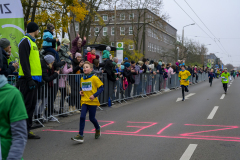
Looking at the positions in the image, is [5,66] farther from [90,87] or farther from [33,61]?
[90,87]

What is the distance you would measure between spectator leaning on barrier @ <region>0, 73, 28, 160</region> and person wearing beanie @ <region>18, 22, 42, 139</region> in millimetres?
3747

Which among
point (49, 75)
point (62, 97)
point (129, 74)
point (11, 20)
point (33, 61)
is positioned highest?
point (11, 20)

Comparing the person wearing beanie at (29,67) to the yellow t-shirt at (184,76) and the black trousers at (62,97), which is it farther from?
the yellow t-shirt at (184,76)

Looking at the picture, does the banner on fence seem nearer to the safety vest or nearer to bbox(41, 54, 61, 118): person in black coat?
bbox(41, 54, 61, 118): person in black coat

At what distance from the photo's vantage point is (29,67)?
5.98 m

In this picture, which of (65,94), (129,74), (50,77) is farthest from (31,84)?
(129,74)

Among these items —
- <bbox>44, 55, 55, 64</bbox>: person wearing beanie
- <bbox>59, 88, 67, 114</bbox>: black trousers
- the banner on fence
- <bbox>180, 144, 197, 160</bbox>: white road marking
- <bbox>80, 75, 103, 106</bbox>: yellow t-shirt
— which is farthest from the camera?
<bbox>59, 88, 67, 114</bbox>: black trousers

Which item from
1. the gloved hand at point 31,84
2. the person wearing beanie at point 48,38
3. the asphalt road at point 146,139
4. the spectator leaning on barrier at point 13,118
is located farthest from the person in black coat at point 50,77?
the spectator leaning on barrier at point 13,118

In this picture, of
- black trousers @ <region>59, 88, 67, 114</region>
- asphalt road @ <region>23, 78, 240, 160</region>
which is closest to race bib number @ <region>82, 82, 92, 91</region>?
asphalt road @ <region>23, 78, 240, 160</region>

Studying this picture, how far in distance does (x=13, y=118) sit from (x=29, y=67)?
396 centimetres

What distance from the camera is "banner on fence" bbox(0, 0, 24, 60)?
27.9 ft

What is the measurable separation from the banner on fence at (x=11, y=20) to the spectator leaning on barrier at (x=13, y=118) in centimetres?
678

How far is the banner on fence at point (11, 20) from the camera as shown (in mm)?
8516

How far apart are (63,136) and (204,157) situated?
320 centimetres
